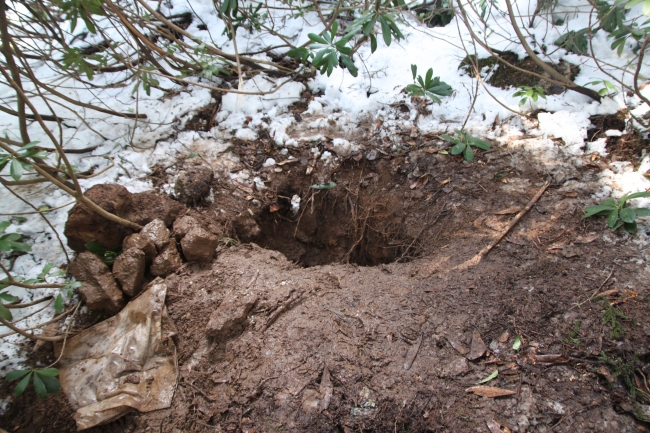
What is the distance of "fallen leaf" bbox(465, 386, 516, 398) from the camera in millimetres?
1445

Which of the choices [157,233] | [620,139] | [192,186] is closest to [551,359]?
[620,139]

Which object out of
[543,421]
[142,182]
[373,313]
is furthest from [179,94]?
[543,421]

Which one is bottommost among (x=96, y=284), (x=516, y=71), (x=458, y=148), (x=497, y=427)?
(x=497, y=427)

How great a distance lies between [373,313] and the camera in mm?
1782

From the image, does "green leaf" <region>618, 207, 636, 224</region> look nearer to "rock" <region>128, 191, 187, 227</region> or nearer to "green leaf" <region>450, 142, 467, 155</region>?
"green leaf" <region>450, 142, 467, 155</region>

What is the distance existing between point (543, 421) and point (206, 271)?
66.8 inches

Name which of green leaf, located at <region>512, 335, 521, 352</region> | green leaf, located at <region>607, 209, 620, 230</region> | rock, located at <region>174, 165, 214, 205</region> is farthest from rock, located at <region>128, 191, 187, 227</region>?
green leaf, located at <region>607, 209, 620, 230</region>

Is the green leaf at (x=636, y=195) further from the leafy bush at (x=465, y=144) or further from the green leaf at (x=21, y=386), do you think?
the green leaf at (x=21, y=386)

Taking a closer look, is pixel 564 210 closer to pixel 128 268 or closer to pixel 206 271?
pixel 206 271

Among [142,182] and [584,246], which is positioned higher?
[142,182]

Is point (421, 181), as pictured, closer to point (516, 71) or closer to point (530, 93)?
point (530, 93)

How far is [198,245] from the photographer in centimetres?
200

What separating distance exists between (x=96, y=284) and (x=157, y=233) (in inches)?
15.2

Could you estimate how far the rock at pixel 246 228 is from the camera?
2463mm
